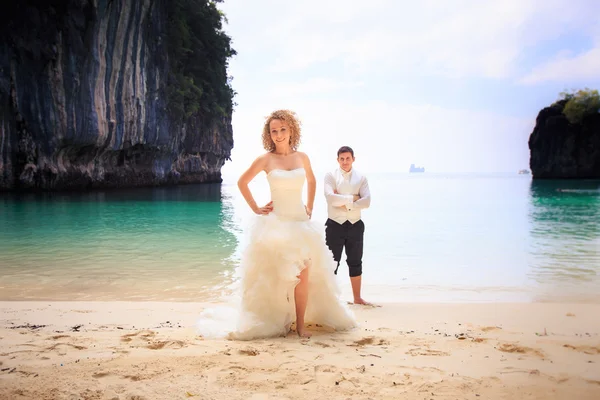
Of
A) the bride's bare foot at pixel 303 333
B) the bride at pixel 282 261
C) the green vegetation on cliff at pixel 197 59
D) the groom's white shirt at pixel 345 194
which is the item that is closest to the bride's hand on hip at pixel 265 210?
the bride at pixel 282 261

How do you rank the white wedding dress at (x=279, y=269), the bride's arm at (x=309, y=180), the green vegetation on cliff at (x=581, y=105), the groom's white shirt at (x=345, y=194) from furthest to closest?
the green vegetation on cliff at (x=581, y=105), the groom's white shirt at (x=345, y=194), the bride's arm at (x=309, y=180), the white wedding dress at (x=279, y=269)

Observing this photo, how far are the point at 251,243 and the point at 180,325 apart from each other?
3.72ft

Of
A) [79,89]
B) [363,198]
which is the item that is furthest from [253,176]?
[79,89]

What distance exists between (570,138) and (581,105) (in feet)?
13.9

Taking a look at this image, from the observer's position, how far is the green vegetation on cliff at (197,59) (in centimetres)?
3416

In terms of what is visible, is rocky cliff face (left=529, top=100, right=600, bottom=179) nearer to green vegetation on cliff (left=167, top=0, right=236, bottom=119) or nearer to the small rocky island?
the small rocky island

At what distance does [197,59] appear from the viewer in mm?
38312

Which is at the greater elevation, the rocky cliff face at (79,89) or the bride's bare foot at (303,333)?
the rocky cliff face at (79,89)

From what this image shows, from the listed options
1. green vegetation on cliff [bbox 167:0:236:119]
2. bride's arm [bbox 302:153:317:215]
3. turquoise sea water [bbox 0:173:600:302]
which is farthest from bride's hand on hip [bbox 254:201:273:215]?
green vegetation on cliff [bbox 167:0:236:119]

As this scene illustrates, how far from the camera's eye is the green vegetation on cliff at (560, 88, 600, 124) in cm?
5506

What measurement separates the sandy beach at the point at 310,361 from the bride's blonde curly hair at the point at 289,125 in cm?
157

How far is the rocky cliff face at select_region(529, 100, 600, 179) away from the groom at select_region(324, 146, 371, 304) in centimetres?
6151

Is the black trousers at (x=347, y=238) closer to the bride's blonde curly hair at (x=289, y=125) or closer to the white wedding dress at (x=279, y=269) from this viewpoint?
the white wedding dress at (x=279, y=269)

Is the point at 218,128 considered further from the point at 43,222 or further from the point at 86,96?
the point at 43,222
